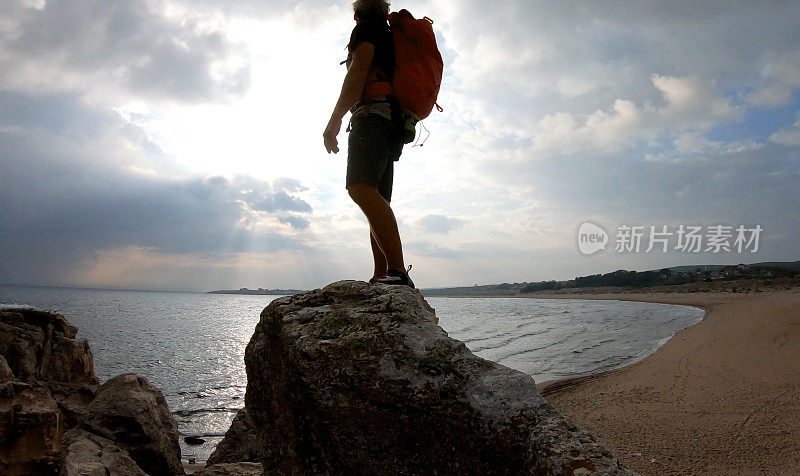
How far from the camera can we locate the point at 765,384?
794 cm

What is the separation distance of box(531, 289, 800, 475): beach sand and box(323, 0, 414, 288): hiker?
2.57 meters

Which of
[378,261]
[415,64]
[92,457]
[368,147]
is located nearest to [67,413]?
[92,457]

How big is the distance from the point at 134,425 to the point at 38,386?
41.8 inches

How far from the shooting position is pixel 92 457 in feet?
11.8

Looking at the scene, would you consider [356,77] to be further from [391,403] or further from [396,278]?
[391,403]

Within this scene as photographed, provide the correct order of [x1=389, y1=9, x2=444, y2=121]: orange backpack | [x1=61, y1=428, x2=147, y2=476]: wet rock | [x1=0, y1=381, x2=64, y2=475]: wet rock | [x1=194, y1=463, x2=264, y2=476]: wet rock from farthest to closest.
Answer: [x1=194, y1=463, x2=264, y2=476]: wet rock
[x1=0, y1=381, x2=64, y2=475]: wet rock
[x1=61, y1=428, x2=147, y2=476]: wet rock
[x1=389, y1=9, x2=444, y2=121]: orange backpack

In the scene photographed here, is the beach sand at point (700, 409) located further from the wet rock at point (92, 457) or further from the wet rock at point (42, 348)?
the wet rock at point (42, 348)

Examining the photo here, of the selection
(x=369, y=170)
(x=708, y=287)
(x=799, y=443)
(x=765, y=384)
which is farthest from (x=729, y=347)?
(x=708, y=287)

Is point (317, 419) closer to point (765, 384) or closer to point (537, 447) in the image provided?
point (537, 447)

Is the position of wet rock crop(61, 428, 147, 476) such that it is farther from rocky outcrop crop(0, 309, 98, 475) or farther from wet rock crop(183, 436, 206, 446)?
wet rock crop(183, 436, 206, 446)

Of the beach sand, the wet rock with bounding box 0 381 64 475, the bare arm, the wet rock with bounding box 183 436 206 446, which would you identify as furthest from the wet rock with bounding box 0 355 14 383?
the beach sand

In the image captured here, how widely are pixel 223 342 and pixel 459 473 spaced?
80.4 feet

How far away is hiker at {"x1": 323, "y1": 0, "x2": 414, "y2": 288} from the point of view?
2834 mm

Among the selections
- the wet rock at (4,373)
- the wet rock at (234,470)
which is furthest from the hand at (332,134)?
the wet rock at (4,373)
